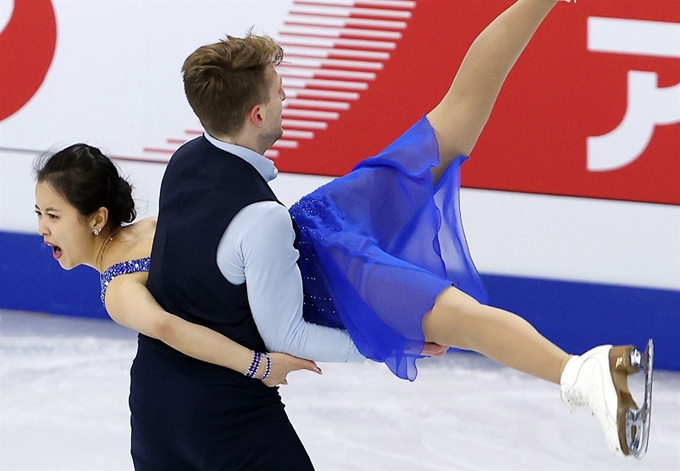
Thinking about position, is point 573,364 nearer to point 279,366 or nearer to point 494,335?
point 494,335

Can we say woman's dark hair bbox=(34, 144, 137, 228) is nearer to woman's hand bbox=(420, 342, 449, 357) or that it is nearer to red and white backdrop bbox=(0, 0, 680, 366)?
woman's hand bbox=(420, 342, 449, 357)

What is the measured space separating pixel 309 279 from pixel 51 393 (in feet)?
6.14

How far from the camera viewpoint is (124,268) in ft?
7.25

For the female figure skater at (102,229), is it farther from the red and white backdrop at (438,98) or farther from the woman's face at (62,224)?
the red and white backdrop at (438,98)

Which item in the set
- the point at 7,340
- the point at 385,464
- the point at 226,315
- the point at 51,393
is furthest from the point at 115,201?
the point at 7,340

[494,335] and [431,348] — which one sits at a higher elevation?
[494,335]

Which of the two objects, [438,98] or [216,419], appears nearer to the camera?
[216,419]

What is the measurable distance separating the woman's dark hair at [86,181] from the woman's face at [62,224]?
14 millimetres

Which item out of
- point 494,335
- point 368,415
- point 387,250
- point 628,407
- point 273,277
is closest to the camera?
point 628,407

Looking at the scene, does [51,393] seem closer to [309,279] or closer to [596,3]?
[309,279]

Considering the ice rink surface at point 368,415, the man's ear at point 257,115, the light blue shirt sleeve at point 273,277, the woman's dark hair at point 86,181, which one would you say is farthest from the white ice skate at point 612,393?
the ice rink surface at point 368,415

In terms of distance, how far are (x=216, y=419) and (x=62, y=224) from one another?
550 mm

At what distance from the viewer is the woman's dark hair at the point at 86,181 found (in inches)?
86.8

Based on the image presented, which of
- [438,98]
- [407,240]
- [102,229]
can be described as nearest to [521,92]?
[438,98]
